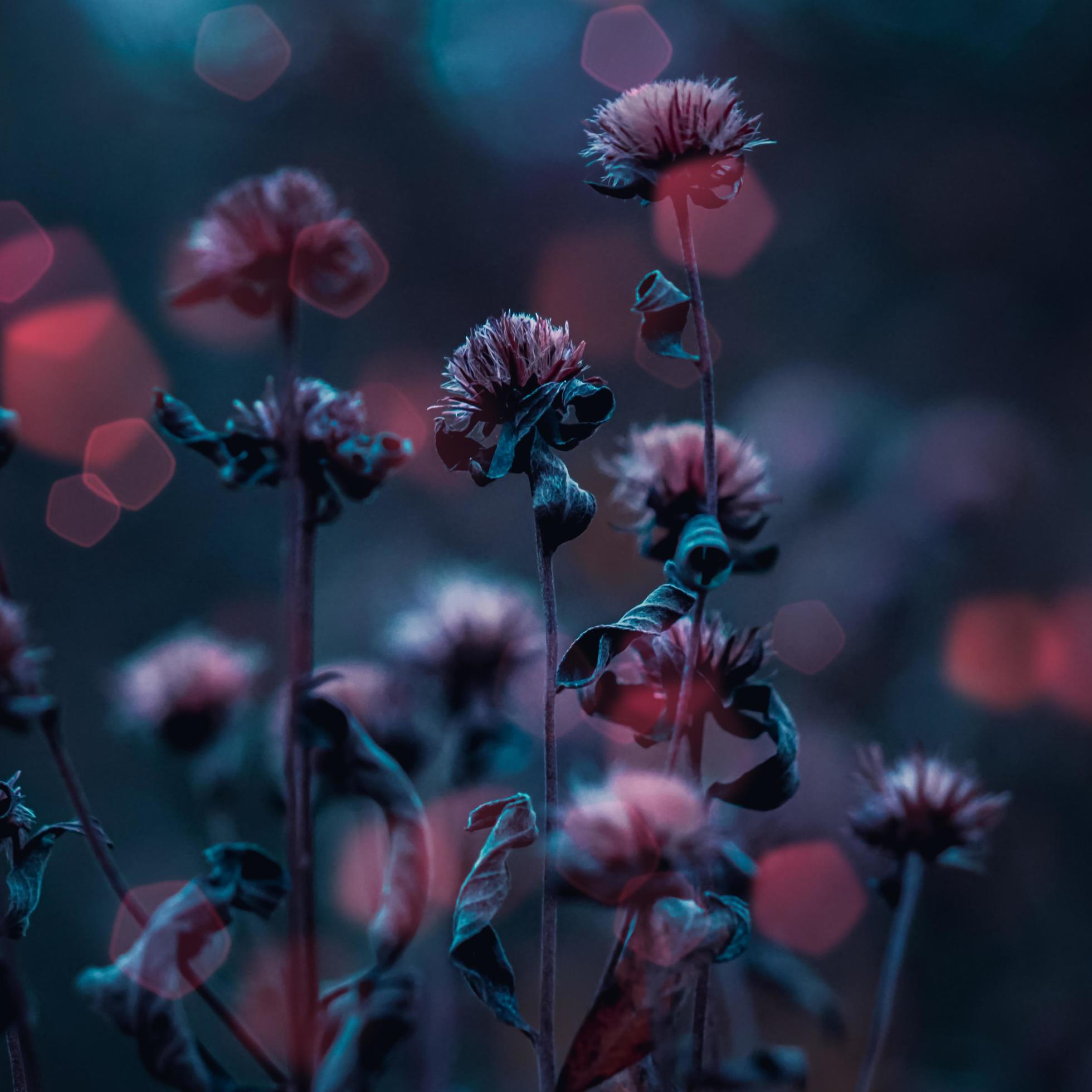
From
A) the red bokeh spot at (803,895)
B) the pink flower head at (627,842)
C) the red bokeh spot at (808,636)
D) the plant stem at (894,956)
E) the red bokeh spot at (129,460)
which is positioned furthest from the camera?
the red bokeh spot at (808,636)

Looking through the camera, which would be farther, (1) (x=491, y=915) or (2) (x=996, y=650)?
(2) (x=996, y=650)

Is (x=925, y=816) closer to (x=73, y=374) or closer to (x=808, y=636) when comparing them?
(x=808, y=636)

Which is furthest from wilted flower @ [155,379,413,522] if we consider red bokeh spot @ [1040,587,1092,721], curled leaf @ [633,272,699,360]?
red bokeh spot @ [1040,587,1092,721]

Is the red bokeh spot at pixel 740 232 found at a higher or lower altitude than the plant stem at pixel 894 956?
higher

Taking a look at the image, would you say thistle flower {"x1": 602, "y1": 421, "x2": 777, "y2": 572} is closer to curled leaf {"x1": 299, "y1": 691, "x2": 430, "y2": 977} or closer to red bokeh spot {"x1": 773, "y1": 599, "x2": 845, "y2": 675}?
curled leaf {"x1": 299, "y1": 691, "x2": 430, "y2": 977}

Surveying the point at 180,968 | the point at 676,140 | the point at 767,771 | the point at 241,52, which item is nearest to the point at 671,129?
the point at 676,140

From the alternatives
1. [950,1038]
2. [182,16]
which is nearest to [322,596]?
[182,16]

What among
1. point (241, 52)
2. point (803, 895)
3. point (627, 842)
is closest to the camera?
point (627, 842)

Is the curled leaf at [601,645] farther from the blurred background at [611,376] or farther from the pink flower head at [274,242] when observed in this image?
the blurred background at [611,376]

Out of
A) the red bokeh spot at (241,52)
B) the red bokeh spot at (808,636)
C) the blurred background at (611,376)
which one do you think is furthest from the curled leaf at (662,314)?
the red bokeh spot at (241,52)
